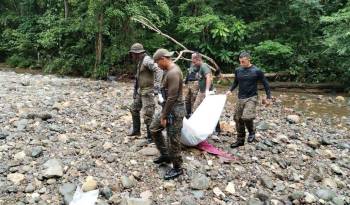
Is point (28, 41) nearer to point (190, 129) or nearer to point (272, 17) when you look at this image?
point (272, 17)

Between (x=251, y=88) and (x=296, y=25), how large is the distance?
11380 mm

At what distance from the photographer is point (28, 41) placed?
2108 cm

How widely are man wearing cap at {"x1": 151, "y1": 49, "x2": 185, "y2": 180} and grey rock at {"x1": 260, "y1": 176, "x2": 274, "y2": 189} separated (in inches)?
52.0

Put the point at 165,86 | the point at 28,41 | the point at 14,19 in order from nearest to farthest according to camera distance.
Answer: the point at 165,86 < the point at 28,41 < the point at 14,19

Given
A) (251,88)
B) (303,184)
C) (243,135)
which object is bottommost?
(303,184)

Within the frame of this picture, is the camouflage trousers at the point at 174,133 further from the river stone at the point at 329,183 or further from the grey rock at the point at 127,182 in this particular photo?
the river stone at the point at 329,183

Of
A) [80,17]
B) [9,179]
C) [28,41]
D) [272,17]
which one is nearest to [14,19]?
[28,41]

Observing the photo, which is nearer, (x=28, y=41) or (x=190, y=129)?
(x=190, y=129)

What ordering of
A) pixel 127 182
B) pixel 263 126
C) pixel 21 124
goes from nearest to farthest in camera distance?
pixel 127 182 → pixel 21 124 → pixel 263 126

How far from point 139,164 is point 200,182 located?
1.09m

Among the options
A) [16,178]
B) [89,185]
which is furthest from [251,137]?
[16,178]

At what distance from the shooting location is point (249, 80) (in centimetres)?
713

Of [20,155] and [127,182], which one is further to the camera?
[20,155]

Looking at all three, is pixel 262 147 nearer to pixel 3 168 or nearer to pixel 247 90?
pixel 247 90
